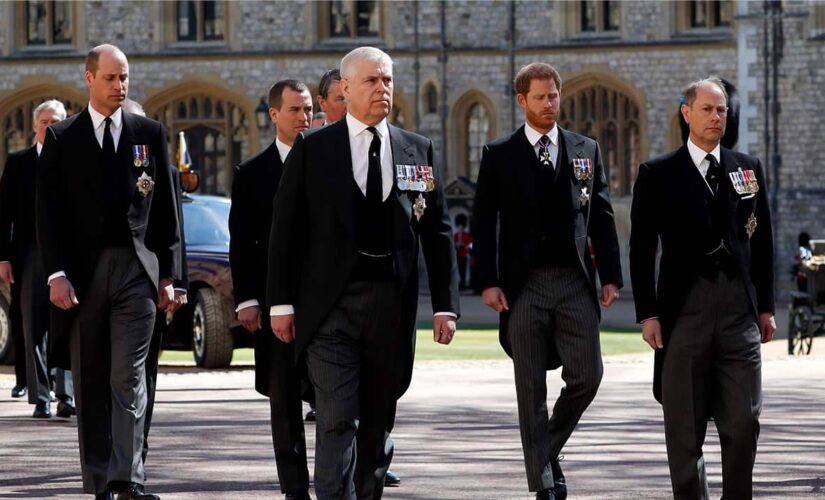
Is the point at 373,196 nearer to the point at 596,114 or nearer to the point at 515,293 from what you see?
the point at 515,293

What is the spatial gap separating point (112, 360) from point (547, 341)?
1.72 meters

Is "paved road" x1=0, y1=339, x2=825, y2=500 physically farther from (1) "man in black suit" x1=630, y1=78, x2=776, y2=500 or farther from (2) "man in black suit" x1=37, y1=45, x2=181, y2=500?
(1) "man in black suit" x1=630, y1=78, x2=776, y2=500

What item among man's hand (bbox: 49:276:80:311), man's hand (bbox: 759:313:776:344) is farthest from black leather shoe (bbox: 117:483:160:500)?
man's hand (bbox: 759:313:776:344)

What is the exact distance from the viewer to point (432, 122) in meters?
37.9

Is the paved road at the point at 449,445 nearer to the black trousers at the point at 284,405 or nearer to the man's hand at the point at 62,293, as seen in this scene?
the black trousers at the point at 284,405

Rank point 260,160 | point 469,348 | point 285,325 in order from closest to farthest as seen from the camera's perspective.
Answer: point 285,325, point 260,160, point 469,348

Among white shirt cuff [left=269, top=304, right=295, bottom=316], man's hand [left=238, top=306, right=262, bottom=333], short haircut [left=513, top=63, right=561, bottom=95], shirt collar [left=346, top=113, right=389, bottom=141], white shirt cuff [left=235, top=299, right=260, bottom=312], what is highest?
short haircut [left=513, top=63, right=561, bottom=95]

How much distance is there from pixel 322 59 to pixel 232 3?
2202 millimetres

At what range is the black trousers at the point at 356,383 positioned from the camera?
6.47 m

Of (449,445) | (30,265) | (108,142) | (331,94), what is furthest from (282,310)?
(30,265)

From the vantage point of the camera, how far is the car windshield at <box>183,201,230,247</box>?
52.4 feet

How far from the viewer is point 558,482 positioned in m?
7.74

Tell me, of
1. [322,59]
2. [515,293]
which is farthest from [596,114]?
[515,293]

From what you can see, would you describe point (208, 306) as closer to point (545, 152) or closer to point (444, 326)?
point (545, 152)
